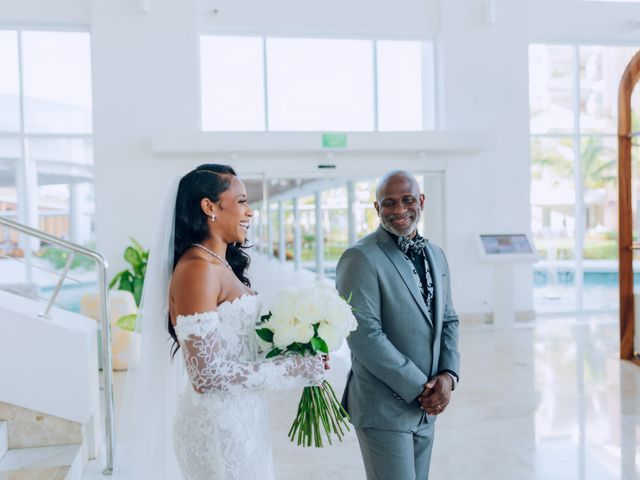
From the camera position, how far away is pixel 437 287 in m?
2.72

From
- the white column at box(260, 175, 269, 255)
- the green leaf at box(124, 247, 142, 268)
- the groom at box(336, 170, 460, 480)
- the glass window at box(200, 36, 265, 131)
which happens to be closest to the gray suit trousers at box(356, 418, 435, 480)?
the groom at box(336, 170, 460, 480)

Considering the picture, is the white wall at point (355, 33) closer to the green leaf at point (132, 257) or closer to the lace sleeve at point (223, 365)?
the green leaf at point (132, 257)

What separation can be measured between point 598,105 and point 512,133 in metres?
2.53

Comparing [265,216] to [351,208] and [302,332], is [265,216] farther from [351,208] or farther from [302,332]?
[302,332]

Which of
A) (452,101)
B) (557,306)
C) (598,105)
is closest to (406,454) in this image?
(452,101)

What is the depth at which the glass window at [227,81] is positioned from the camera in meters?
11.5

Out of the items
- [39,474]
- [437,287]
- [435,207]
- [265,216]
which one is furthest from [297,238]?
[437,287]

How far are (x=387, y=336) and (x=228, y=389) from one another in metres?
0.72

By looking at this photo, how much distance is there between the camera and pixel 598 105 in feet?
42.5

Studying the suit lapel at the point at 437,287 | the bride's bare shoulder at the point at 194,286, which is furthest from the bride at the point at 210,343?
the suit lapel at the point at 437,287

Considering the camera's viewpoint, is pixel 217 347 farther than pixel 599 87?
No

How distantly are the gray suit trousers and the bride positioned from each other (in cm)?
41

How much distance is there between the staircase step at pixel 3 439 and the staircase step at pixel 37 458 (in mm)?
31

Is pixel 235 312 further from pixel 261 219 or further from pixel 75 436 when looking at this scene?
pixel 261 219
